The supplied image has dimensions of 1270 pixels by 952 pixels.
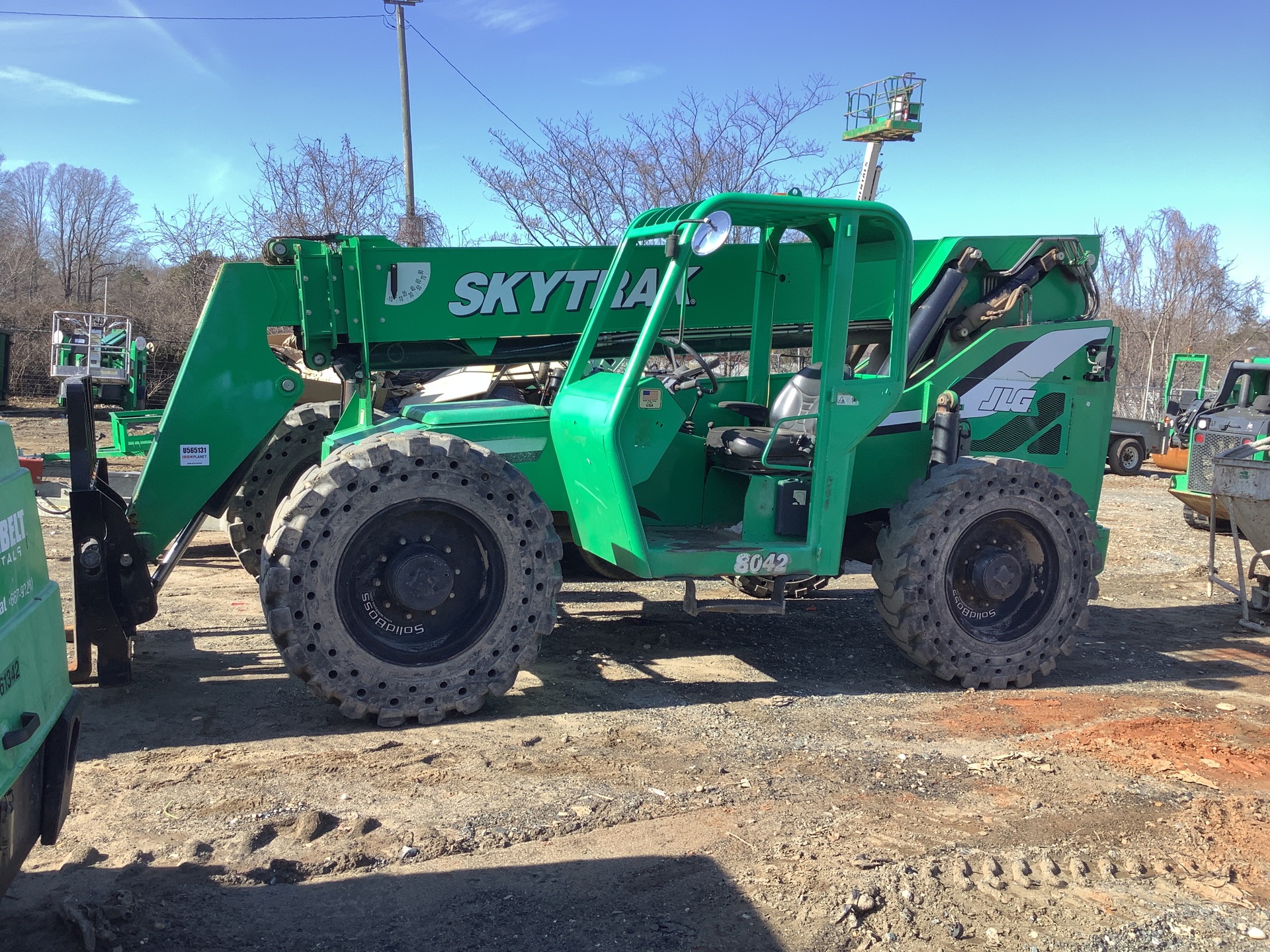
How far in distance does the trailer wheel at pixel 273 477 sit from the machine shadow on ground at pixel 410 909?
13.6ft

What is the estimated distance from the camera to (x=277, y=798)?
4219 mm

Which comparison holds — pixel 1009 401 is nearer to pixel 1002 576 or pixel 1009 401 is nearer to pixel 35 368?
pixel 1002 576

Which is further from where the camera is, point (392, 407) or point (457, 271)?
point (392, 407)

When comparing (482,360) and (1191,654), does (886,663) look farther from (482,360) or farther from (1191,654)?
(482,360)

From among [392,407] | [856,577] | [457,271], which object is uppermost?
[457,271]

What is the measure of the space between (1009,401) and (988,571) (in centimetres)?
129

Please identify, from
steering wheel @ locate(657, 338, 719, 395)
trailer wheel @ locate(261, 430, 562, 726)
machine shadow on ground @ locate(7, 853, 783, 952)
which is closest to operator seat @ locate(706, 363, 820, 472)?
steering wheel @ locate(657, 338, 719, 395)

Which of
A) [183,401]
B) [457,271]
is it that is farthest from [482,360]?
[183,401]

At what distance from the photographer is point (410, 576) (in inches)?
205

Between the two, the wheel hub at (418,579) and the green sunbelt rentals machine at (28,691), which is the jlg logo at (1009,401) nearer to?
the wheel hub at (418,579)

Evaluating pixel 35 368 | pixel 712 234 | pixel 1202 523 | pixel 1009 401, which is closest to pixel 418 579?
pixel 712 234

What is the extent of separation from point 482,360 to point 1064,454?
3.84 meters

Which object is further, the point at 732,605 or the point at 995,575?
the point at 995,575

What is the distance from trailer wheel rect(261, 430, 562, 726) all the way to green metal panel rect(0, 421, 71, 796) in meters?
1.79
